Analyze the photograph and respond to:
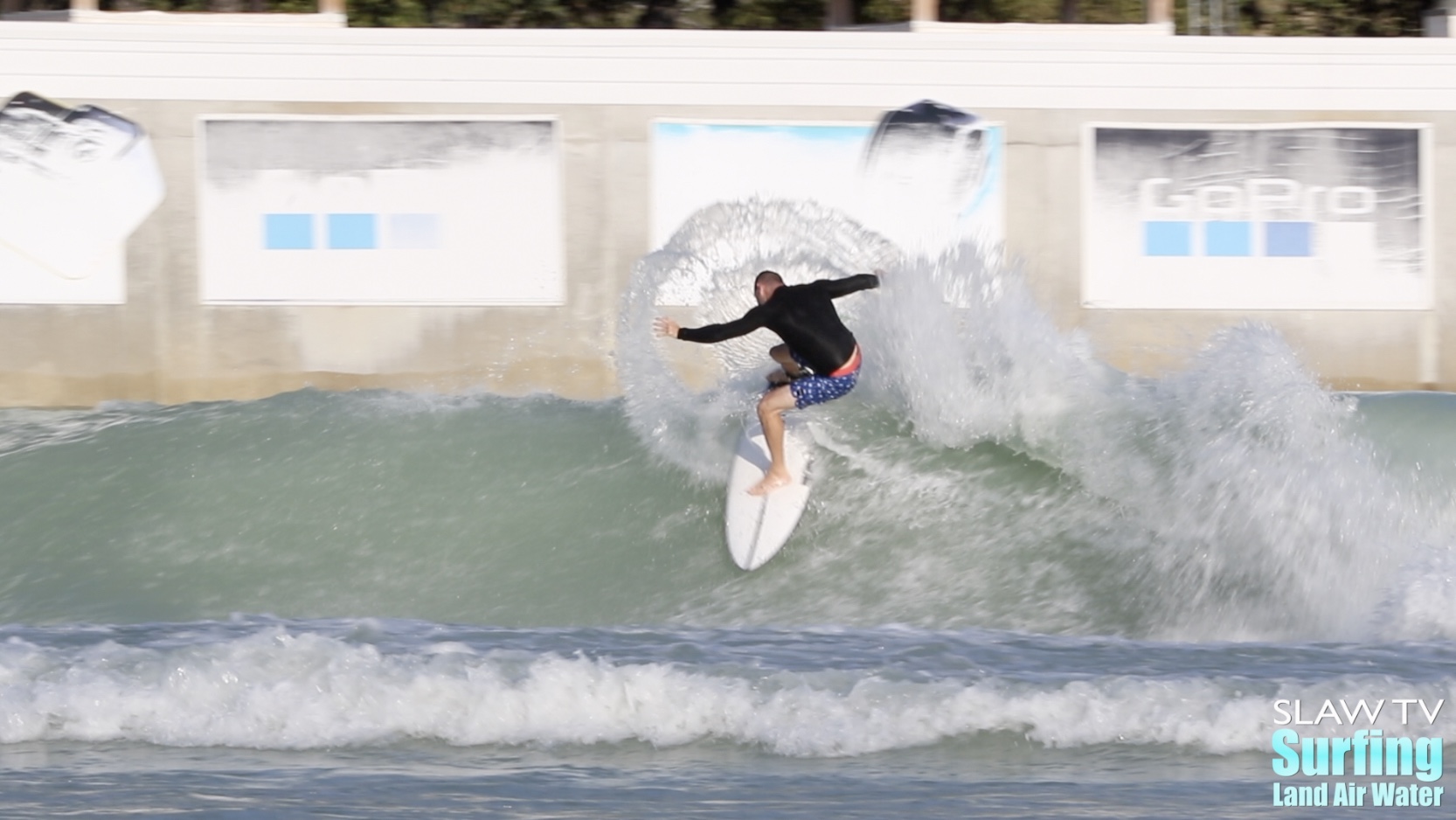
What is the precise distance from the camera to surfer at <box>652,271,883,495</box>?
29.5ft

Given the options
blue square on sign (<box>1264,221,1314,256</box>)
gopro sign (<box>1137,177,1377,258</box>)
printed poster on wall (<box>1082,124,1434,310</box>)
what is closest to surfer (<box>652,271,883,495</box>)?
printed poster on wall (<box>1082,124,1434,310</box>)

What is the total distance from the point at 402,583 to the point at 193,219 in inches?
221

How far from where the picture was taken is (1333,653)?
779cm

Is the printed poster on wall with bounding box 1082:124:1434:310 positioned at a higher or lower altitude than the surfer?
higher

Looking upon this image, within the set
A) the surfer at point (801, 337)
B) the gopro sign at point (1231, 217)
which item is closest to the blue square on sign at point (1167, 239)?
the gopro sign at point (1231, 217)

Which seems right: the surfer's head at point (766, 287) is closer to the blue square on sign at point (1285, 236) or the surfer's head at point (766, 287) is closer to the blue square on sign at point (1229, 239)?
the blue square on sign at point (1229, 239)

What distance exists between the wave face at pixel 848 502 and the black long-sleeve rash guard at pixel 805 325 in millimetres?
1091

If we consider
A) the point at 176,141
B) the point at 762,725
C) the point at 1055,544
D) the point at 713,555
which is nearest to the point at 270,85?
the point at 176,141

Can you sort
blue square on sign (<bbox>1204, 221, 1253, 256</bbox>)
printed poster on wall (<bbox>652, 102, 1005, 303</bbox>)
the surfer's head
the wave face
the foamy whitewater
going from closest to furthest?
the foamy whitewater < the wave face < the surfer's head < printed poster on wall (<bbox>652, 102, 1005, 303</bbox>) < blue square on sign (<bbox>1204, 221, 1253, 256</bbox>)

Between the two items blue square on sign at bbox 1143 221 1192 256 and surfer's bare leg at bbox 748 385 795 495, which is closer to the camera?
surfer's bare leg at bbox 748 385 795 495

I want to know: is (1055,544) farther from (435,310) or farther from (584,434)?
(435,310)

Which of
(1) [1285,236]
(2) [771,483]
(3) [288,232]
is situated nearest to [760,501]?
(2) [771,483]

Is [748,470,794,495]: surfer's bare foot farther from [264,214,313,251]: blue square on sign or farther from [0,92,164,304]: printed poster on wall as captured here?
[0,92,164,304]: printed poster on wall

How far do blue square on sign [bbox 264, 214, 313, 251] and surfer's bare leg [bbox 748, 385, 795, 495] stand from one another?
19.2 feet
